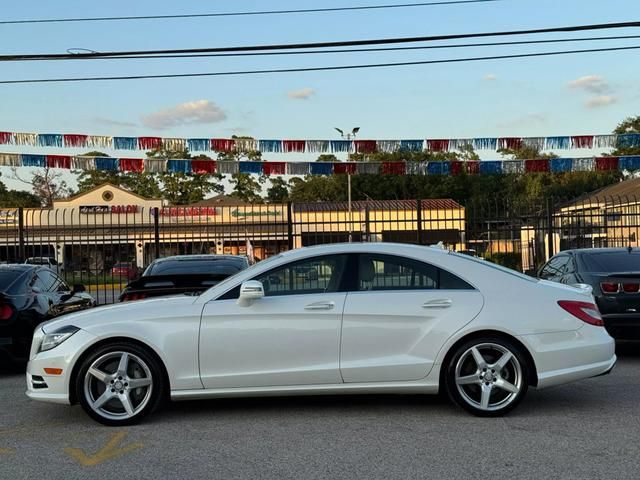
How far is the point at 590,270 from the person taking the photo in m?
8.88

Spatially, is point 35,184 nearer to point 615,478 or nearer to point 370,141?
point 370,141

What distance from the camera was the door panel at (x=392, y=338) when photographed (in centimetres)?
569

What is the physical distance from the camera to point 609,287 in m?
8.41

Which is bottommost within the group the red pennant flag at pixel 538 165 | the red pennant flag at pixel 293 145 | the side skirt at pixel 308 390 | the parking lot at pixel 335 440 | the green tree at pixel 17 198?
the parking lot at pixel 335 440

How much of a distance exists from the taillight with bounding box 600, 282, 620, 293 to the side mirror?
4665 millimetres

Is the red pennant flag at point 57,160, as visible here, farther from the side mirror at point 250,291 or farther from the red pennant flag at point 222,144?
the side mirror at point 250,291

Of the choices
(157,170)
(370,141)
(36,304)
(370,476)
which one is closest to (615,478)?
(370,476)

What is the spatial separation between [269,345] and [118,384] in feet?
4.04

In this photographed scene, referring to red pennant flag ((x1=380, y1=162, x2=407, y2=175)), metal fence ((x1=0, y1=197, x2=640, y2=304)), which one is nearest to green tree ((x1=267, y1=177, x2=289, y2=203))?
metal fence ((x1=0, y1=197, x2=640, y2=304))

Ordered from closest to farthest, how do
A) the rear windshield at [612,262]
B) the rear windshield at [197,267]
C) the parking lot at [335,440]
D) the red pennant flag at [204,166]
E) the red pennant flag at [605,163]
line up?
the parking lot at [335,440] → the rear windshield at [612,262] → the rear windshield at [197,267] → the red pennant flag at [204,166] → the red pennant flag at [605,163]

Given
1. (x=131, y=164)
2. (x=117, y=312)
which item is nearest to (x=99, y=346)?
(x=117, y=312)

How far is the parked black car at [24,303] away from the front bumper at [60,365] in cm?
254

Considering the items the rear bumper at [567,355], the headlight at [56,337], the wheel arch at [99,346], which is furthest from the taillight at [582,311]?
the headlight at [56,337]

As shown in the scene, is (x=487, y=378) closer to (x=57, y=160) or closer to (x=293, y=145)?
(x=293, y=145)
